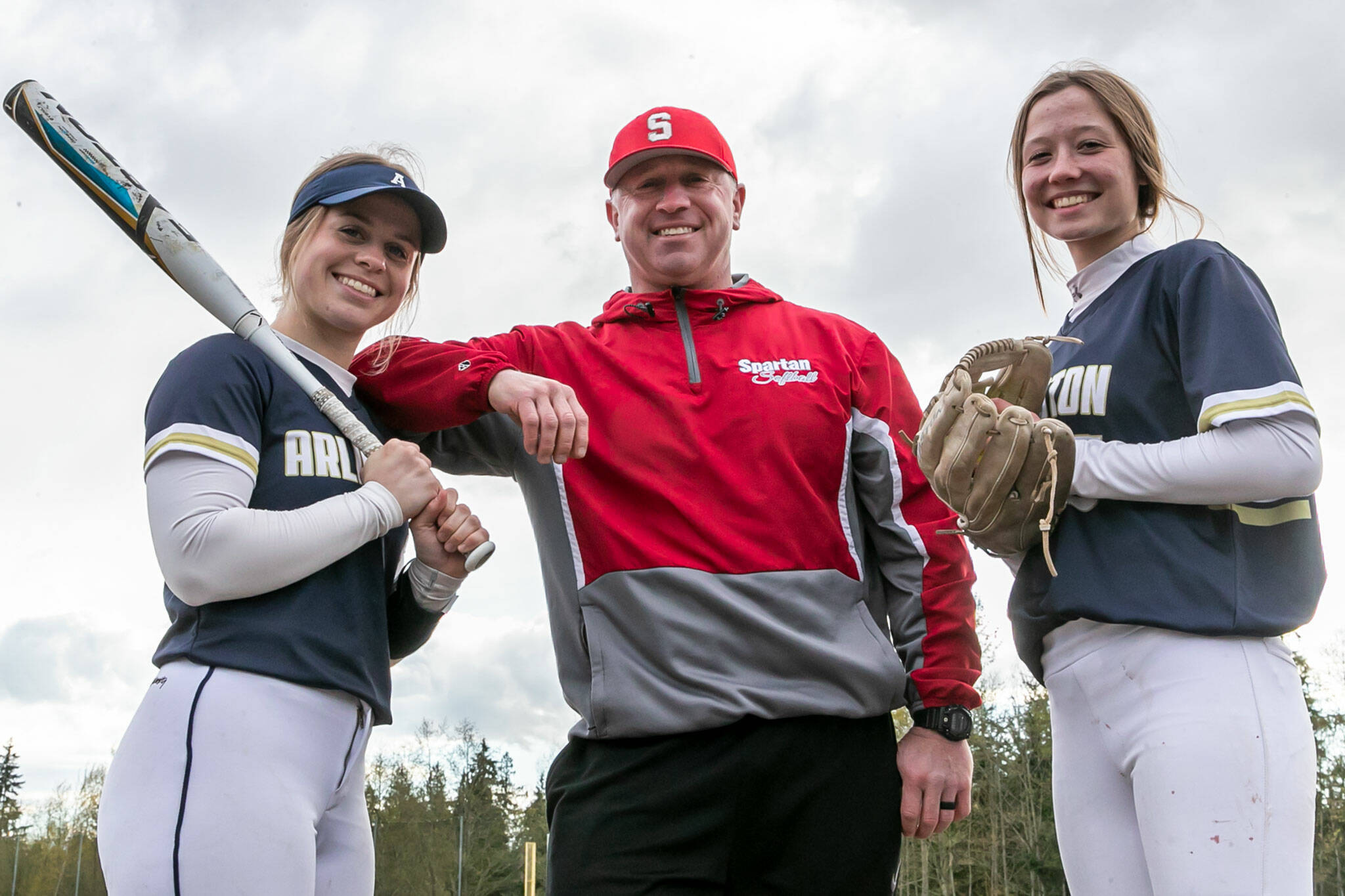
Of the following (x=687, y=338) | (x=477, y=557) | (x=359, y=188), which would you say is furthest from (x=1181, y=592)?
(x=359, y=188)

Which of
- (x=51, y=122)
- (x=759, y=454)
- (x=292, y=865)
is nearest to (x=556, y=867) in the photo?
(x=292, y=865)

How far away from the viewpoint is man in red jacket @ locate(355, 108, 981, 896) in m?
2.69

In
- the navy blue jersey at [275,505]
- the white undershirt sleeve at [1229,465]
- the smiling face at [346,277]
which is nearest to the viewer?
the white undershirt sleeve at [1229,465]

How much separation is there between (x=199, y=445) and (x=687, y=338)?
137cm

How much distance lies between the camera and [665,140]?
327 cm

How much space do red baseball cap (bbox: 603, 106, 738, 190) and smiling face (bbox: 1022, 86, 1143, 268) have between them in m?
0.93

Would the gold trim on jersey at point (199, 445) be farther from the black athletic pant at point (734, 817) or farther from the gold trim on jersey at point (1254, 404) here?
the gold trim on jersey at point (1254, 404)

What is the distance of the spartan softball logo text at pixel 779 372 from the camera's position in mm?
3119

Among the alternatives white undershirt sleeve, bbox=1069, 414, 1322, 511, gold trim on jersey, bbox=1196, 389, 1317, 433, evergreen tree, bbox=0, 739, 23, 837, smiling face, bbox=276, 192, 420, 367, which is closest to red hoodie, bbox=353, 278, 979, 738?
smiling face, bbox=276, 192, 420, 367

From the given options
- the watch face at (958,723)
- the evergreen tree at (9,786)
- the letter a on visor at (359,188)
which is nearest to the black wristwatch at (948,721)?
the watch face at (958,723)

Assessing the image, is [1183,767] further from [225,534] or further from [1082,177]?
[225,534]

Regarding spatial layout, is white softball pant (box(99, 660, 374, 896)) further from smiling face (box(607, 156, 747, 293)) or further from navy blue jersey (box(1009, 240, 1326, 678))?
navy blue jersey (box(1009, 240, 1326, 678))

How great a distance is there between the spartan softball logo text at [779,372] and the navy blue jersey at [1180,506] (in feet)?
2.24

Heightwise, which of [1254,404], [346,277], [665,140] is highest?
[665,140]
